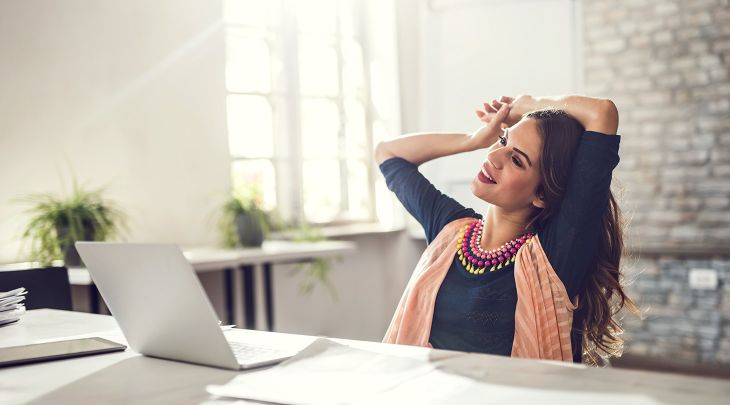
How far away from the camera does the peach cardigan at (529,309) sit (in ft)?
5.28

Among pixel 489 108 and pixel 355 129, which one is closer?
pixel 489 108

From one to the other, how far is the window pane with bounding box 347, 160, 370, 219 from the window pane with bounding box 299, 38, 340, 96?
19.8 inches

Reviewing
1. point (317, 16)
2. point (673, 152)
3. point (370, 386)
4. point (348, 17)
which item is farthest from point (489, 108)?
point (348, 17)

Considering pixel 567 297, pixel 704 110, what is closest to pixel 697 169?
pixel 704 110

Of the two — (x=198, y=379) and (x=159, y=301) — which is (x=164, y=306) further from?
(x=198, y=379)

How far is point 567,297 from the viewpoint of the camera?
5.41ft

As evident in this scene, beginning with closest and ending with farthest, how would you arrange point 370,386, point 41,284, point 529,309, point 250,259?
point 370,386 < point 529,309 < point 41,284 < point 250,259

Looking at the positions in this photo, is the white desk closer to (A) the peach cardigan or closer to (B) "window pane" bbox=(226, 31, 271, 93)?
(B) "window pane" bbox=(226, 31, 271, 93)

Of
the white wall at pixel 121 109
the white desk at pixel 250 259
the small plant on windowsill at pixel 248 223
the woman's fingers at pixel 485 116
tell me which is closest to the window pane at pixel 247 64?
the white wall at pixel 121 109

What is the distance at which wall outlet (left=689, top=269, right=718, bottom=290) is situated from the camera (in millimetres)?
4500

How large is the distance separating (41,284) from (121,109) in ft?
6.14

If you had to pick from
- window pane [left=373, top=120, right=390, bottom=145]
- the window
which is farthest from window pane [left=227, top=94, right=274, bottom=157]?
window pane [left=373, top=120, right=390, bottom=145]

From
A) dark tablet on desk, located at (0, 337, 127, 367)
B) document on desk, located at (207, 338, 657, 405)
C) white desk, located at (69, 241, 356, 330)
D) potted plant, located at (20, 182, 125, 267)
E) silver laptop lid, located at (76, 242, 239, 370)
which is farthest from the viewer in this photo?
white desk, located at (69, 241, 356, 330)

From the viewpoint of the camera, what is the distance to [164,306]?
1.27m
